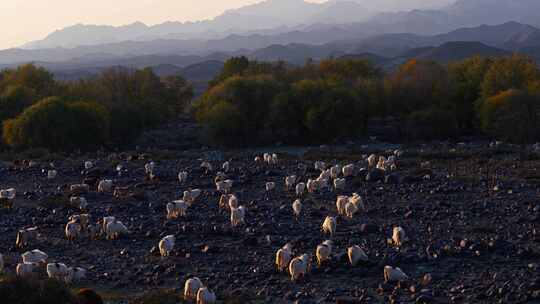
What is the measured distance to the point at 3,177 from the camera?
117 ft

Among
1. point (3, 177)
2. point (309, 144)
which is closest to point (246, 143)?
point (309, 144)

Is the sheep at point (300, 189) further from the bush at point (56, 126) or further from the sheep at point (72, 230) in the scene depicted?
the bush at point (56, 126)

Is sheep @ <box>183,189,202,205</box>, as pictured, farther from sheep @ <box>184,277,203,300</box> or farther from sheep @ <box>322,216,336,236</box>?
sheep @ <box>184,277,203,300</box>

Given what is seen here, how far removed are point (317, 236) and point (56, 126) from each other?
103 feet

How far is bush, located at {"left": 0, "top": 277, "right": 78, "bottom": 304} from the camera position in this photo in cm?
1299

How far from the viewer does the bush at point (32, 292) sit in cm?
1299

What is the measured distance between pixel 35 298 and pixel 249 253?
647 cm

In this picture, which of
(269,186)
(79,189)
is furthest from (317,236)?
(79,189)

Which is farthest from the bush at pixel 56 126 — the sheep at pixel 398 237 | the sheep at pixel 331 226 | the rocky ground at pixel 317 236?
the sheep at pixel 398 237

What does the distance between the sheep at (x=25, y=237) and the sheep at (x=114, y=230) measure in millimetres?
1855

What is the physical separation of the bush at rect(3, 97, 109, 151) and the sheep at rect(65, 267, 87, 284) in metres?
31.7

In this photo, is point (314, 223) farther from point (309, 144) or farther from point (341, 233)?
point (309, 144)

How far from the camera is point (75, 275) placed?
1656 cm

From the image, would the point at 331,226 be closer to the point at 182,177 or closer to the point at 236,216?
the point at 236,216
